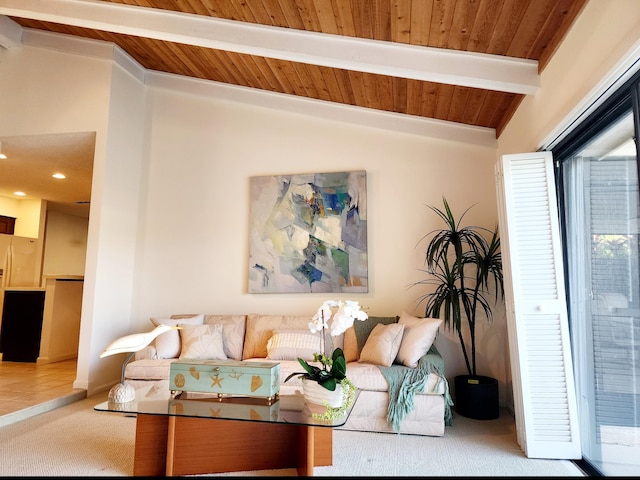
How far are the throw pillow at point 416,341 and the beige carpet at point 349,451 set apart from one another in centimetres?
60

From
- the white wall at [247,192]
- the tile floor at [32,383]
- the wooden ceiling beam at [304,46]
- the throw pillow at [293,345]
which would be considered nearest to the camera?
the wooden ceiling beam at [304,46]

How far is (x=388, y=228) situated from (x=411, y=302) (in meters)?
0.83

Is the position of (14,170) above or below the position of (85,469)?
above

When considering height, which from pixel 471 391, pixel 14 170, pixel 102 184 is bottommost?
pixel 471 391

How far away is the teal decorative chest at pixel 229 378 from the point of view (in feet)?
8.05

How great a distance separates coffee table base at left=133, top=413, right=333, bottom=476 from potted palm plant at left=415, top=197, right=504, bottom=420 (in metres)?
1.67

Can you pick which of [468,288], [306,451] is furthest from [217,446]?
[468,288]

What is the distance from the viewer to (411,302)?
4430 mm

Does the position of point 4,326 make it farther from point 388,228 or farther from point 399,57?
point 399,57

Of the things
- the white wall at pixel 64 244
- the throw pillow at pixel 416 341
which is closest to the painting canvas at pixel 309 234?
the throw pillow at pixel 416 341

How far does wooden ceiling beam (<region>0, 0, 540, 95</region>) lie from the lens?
10.1 ft

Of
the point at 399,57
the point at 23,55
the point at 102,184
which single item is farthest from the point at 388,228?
the point at 23,55

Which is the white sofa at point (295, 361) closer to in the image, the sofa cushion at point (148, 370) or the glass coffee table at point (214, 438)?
the sofa cushion at point (148, 370)

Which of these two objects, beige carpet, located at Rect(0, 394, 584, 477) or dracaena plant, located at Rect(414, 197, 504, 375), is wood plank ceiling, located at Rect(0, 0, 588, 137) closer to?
dracaena plant, located at Rect(414, 197, 504, 375)
